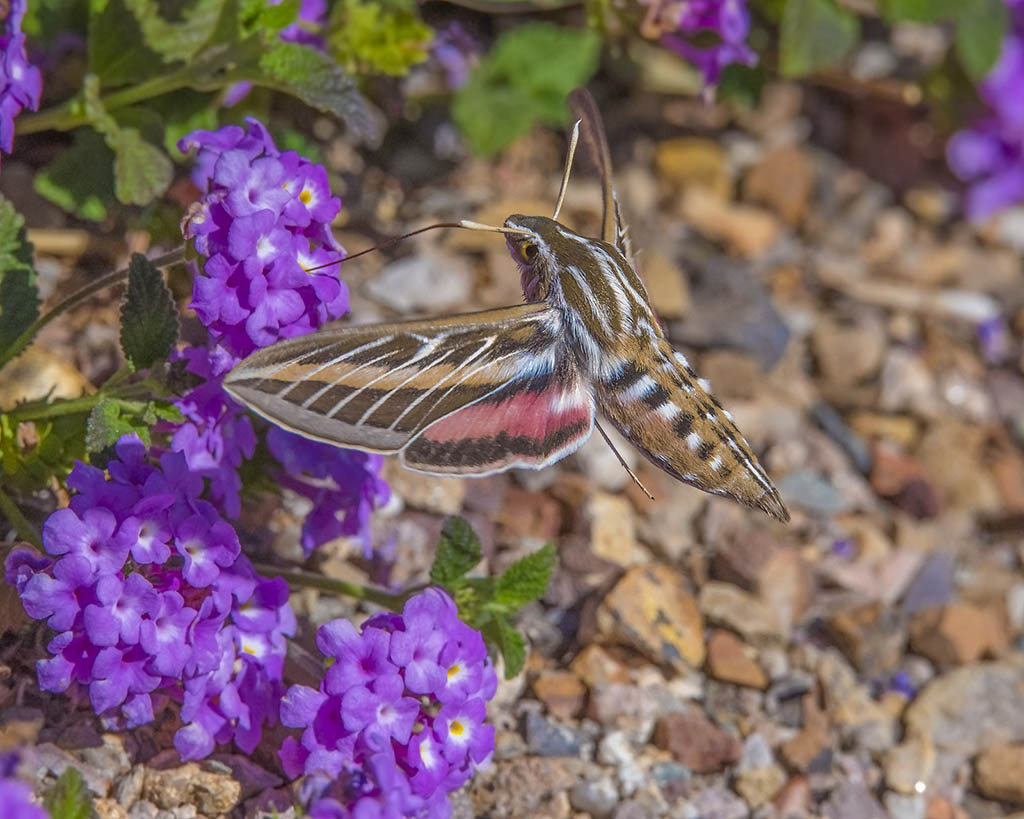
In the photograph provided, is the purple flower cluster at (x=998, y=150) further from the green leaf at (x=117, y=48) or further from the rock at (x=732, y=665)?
the green leaf at (x=117, y=48)

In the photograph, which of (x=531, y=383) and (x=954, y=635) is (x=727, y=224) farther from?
(x=531, y=383)

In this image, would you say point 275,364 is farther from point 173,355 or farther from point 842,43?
point 842,43

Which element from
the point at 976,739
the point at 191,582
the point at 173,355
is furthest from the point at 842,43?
the point at 191,582

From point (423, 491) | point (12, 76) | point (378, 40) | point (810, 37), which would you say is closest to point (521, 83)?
point (378, 40)

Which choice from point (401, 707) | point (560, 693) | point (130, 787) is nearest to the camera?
point (401, 707)

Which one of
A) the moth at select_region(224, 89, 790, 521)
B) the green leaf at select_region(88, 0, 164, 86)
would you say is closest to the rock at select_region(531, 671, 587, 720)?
the moth at select_region(224, 89, 790, 521)

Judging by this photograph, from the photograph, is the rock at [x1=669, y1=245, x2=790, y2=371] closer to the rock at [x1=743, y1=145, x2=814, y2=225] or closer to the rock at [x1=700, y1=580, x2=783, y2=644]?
the rock at [x1=743, y1=145, x2=814, y2=225]
